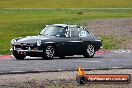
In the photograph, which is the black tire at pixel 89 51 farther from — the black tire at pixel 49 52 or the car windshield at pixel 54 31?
the black tire at pixel 49 52

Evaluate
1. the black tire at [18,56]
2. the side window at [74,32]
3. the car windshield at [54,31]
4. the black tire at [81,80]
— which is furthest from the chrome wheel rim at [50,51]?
the black tire at [81,80]

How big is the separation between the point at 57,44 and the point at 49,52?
0.69 metres

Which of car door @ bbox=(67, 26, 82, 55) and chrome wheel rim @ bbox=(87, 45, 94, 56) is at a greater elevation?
car door @ bbox=(67, 26, 82, 55)

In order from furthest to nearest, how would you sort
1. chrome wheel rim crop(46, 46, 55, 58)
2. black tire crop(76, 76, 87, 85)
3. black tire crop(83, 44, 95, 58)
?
black tire crop(83, 44, 95, 58) → chrome wheel rim crop(46, 46, 55, 58) → black tire crop(76, 76, 87, 85)

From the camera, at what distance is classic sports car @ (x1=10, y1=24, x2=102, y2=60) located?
77.1ft

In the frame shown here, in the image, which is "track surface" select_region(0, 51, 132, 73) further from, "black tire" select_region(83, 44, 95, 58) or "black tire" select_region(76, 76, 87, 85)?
"black tire" select_region(76, 76, 87, 85)

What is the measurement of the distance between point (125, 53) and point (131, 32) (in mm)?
14497

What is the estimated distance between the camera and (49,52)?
2375 cm

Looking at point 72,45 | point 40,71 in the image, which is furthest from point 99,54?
point 40,71

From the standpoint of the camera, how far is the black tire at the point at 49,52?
77.3 feet

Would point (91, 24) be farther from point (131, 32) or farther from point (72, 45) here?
point (72, 45)

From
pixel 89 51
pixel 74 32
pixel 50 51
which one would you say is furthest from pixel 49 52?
pixel 89 51

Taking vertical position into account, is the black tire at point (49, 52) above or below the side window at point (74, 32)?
below

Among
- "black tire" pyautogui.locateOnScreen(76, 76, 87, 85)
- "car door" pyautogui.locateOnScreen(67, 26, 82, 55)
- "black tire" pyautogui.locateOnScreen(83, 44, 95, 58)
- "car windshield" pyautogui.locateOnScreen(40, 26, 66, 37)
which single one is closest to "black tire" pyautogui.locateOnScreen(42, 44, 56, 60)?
"car windshield" pyautogui.locateOnScreen(40, 26, 66, 37)
